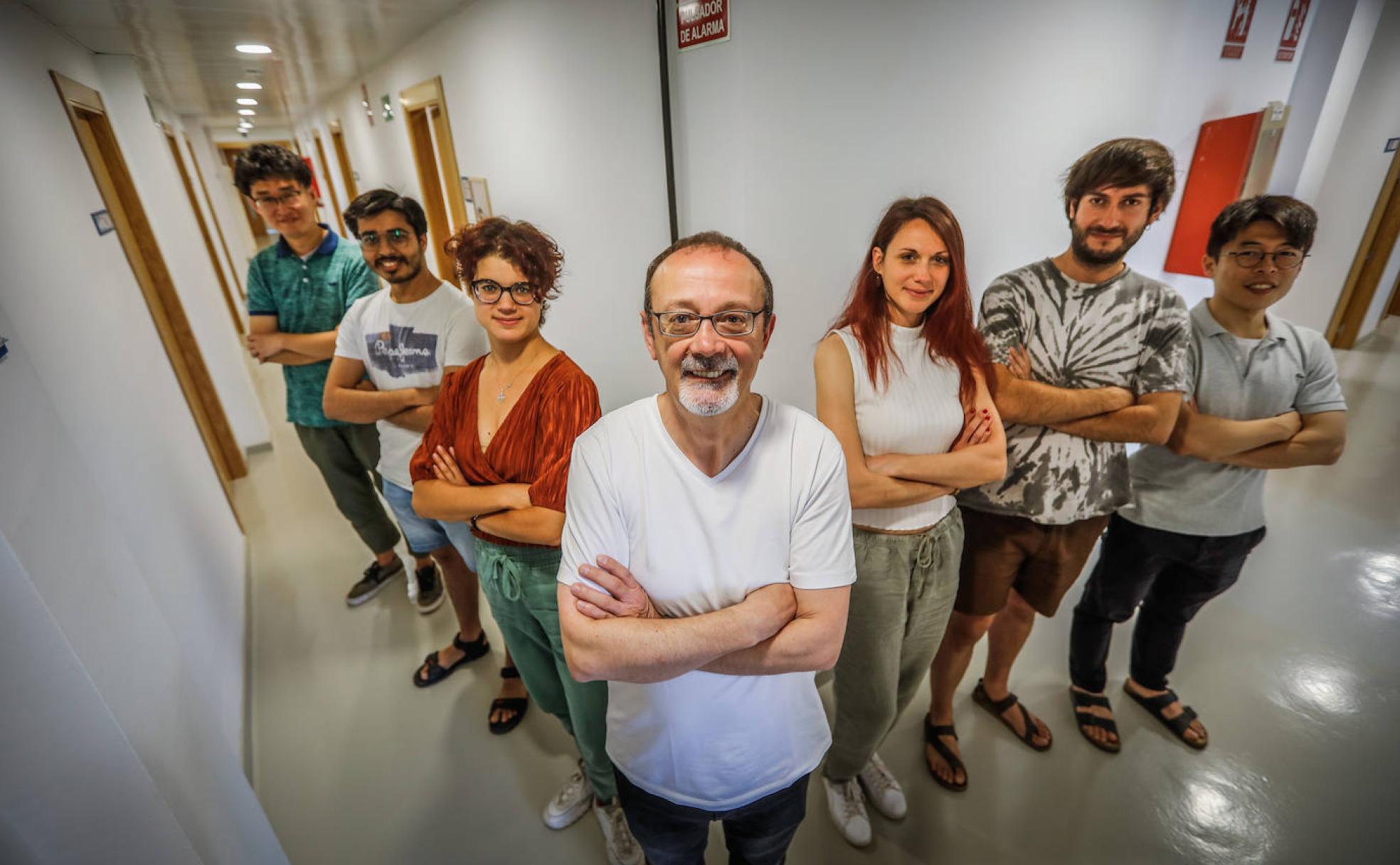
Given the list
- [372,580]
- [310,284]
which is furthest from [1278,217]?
[372,580]

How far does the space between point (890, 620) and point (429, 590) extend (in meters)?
2.30

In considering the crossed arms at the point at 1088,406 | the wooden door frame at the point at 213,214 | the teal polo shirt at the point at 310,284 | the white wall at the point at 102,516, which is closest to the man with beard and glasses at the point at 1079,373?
the crossed arms at the point at 1088,406

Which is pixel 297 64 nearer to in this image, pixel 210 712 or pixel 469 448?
pixel 469 448

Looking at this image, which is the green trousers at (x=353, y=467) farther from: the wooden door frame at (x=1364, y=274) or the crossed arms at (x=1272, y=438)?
the wooden door frame at (x=1364, y=274)

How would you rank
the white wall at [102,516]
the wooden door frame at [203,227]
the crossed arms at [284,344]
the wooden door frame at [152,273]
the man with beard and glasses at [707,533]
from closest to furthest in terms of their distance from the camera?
the white wall at [102,516] < the man with beard and glasses at [707,533] < the crossed arms at [284,344] < the wooden door frame at [152,273] < the wooden door frame at [203,227]

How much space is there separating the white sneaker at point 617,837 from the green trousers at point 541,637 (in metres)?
0.05

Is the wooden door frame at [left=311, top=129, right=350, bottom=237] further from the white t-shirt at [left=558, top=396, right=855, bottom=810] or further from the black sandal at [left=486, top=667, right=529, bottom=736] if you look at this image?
the black sandal at [left=486, top=667, right=529, bottom=736]

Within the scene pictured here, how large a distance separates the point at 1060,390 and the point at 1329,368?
84 centimetres

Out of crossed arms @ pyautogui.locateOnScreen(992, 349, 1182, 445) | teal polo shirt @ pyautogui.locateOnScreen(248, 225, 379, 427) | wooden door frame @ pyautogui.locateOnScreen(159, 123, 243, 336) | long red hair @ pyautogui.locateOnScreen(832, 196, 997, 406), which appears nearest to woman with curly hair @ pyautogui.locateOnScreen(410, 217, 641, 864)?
long red hair @ pyautogui.locateOnScreen(832, 196, 997, 406)

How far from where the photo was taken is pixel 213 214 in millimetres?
4684

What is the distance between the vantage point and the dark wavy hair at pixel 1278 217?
1.48 metres

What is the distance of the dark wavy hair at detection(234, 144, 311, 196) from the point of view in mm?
1909

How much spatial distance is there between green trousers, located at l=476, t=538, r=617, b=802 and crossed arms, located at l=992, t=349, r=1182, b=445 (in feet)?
4.32

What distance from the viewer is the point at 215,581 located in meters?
2.38
